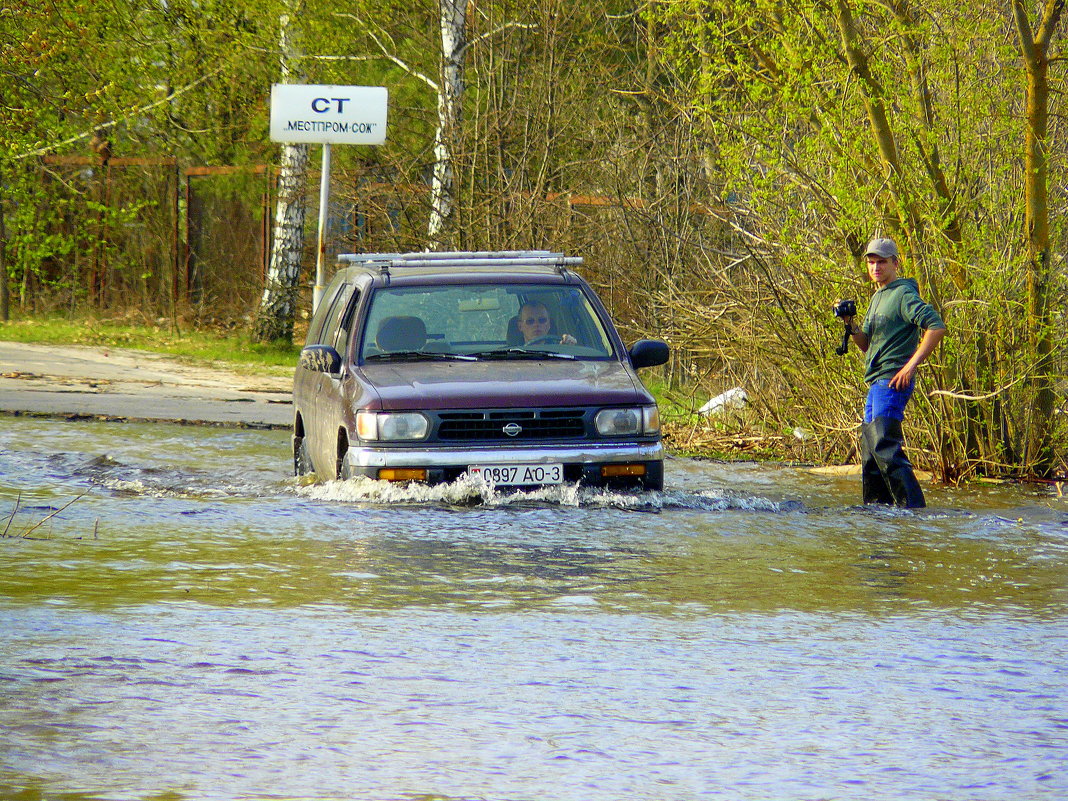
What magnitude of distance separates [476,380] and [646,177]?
9.16m

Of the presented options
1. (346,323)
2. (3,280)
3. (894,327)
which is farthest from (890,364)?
(3,280)

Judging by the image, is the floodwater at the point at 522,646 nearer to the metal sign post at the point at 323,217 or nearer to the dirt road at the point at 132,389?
the dirt road at the point at 132,389

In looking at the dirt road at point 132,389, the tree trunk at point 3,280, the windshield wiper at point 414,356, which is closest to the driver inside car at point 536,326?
the windshield wiper at point 414,356

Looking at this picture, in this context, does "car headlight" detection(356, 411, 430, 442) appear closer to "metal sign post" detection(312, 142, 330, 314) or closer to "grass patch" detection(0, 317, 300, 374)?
"metal sign post" detection(312, 142, 330, 314)

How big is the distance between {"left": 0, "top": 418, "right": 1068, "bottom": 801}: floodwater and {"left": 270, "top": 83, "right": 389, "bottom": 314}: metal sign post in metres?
6.25

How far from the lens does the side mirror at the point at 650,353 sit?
34.6 ft

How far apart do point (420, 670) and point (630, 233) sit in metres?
12.3

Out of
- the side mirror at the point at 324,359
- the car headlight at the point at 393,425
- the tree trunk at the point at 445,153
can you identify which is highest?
the tree trunk at the point at 445,153

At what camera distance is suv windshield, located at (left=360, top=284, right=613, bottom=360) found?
10.6 metres

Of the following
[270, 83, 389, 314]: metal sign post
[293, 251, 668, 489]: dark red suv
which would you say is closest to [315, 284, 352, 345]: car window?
[293, 251, 668, 489]: dark red suv

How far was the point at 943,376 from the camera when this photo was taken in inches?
486

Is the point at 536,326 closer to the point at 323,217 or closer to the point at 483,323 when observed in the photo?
the point at 483,323

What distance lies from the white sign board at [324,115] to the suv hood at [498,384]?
664cm

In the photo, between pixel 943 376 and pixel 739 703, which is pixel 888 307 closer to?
pixel 943 376
